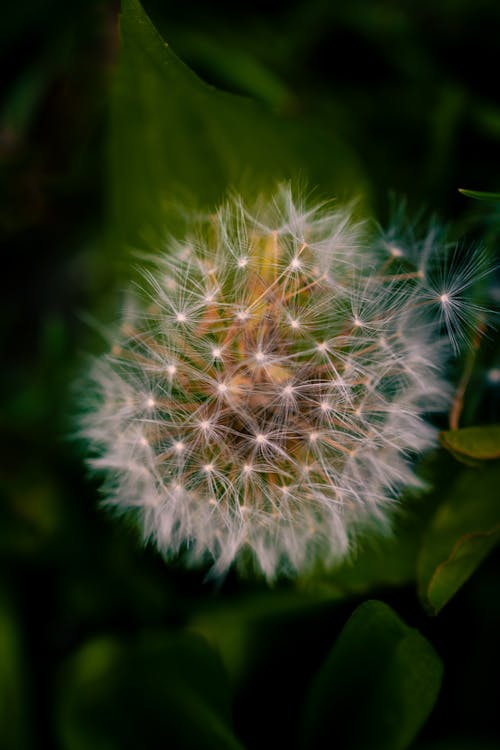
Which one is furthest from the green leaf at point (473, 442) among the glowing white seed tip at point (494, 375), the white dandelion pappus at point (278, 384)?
the glowing white seed tip at point (494, 375)

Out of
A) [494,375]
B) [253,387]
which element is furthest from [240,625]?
[494,375]

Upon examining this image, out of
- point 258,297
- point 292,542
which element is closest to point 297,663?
point 292,542

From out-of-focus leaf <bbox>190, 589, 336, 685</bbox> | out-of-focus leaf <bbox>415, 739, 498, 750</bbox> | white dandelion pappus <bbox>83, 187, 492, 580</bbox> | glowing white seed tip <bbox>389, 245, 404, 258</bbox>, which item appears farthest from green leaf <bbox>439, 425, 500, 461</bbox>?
out-of-focus leaf <bbox>415, 739, 498, 750</bbox>

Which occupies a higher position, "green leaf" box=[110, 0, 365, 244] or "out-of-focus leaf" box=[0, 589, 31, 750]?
"green leaf" box=[110, 0, 365, 244]

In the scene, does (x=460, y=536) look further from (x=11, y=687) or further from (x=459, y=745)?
(x=11, y=687)

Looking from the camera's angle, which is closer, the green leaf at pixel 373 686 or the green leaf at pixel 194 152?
the green leaf at pixel 373 686

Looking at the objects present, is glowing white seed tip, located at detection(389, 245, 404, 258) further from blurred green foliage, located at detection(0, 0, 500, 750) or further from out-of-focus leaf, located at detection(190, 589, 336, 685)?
out-of-focus leaf, located at detection(190, 589, 336, 685)

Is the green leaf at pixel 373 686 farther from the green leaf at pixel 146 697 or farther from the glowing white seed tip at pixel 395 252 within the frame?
the glowing white seed tip at pixel 395 252
